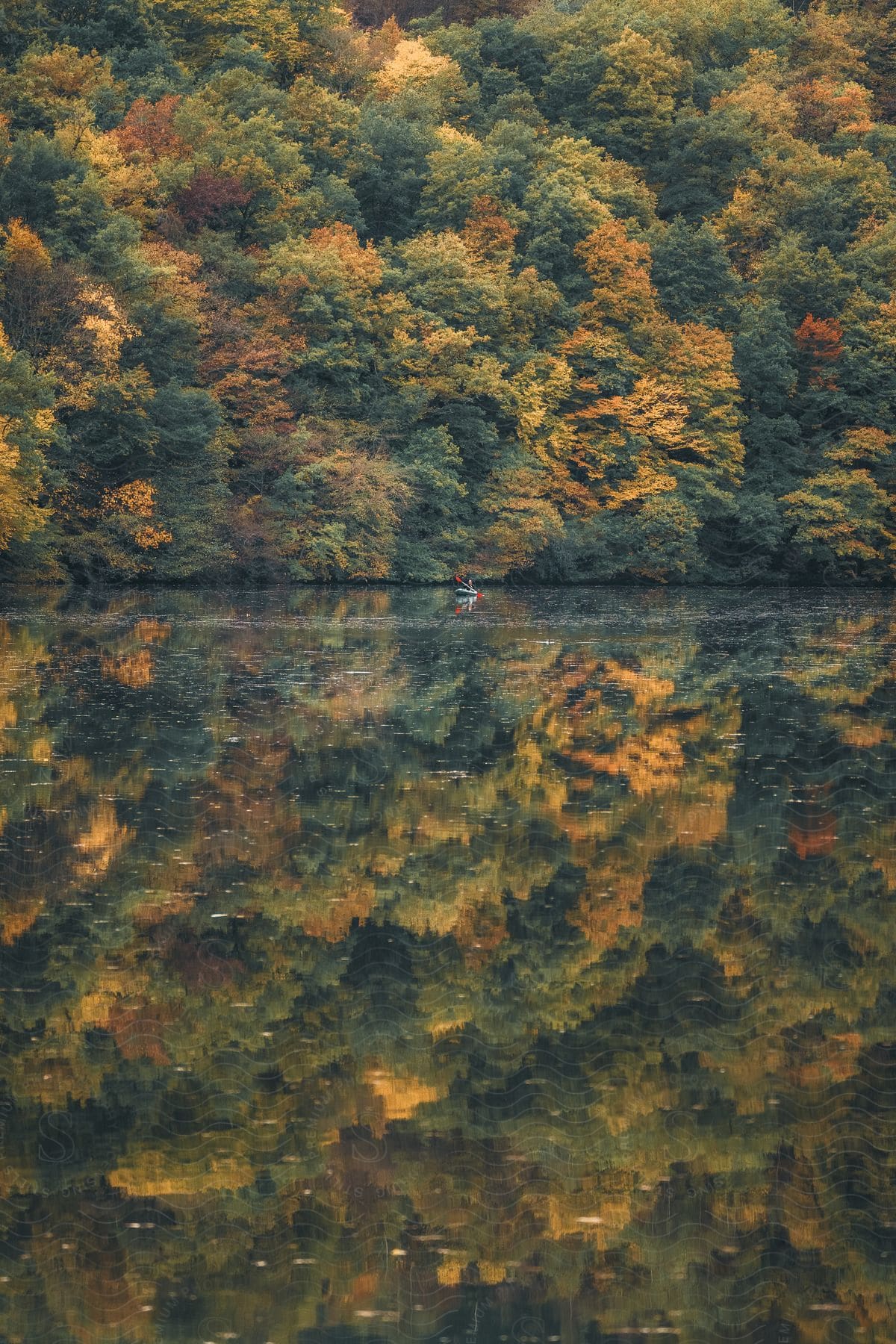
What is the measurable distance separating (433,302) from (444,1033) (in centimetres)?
5405

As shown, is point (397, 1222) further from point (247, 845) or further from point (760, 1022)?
point (247, 845)

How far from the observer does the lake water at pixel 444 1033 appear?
739 centimetres

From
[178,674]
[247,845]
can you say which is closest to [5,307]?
[178,674]

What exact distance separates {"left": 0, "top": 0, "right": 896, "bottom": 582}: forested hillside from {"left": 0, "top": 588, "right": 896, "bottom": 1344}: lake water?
27521 millimetres

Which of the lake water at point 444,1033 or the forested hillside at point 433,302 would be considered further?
the forested hillside at point 433,302

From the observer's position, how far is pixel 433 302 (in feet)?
204

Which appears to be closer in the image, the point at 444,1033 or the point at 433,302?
the point at 444,1033

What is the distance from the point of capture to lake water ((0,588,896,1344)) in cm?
739

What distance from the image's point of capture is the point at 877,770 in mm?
19375

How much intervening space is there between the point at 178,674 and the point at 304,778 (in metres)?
9.67

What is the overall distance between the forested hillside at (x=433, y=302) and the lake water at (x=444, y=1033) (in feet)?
90.3

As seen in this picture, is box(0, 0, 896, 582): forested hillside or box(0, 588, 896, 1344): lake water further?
box(0, 0, 896, 582): forested hillside

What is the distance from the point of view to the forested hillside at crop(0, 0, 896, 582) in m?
51.1

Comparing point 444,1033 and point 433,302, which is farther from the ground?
point 433,302
